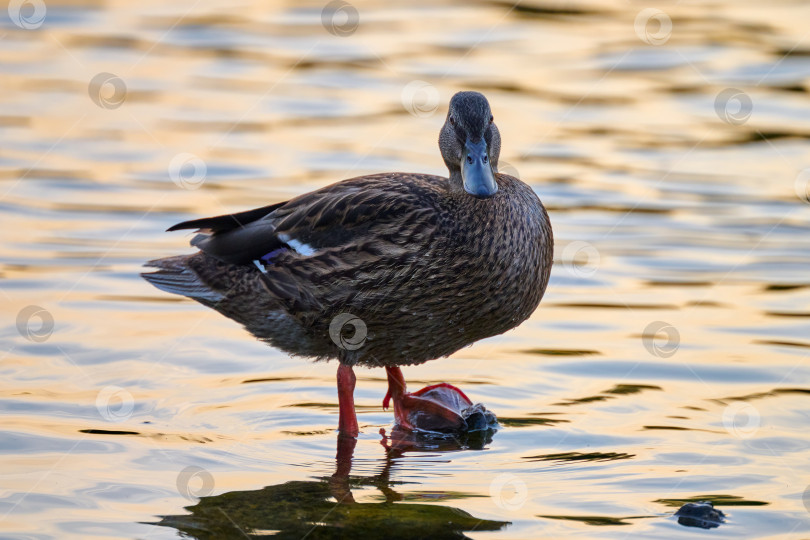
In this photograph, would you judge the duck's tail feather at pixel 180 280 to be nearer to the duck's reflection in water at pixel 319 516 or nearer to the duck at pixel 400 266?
the duck at pixel 400 266

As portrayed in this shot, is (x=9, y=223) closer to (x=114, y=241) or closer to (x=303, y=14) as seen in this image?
(x=114, y=241)

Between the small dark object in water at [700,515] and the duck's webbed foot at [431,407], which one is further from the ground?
the duck's webbed foot at [431,407]

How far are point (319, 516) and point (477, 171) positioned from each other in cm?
206

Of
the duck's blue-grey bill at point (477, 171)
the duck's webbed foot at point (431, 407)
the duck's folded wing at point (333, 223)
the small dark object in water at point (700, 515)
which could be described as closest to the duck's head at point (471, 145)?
the duck's blue-grey bill at point (477, 171)

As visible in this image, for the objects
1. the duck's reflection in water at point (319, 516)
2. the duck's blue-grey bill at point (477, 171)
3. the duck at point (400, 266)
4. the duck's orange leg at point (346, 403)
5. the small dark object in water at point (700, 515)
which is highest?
the duck's blue-grey bill at point (477, 171)

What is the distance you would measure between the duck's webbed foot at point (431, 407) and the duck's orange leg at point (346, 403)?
0.30 meters

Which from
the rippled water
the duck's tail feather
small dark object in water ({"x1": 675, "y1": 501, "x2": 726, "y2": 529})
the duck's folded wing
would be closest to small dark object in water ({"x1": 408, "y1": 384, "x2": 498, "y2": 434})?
the rippled water

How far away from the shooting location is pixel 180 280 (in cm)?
759

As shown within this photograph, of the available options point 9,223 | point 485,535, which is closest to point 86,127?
point 9,223

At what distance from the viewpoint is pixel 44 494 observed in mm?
5695

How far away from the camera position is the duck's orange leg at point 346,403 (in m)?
6.75

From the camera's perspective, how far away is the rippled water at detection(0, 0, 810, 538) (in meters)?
5.89

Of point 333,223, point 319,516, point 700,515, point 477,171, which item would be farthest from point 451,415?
point 700,515

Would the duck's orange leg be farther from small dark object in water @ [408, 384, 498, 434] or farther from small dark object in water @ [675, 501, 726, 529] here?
small dark object in water @ [675, 501, 726, 529]
